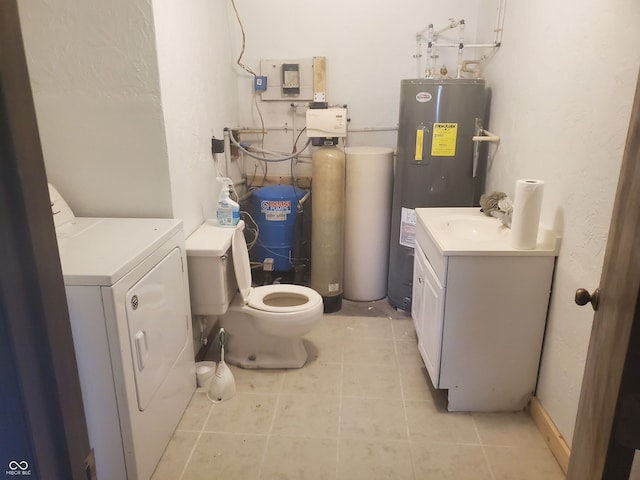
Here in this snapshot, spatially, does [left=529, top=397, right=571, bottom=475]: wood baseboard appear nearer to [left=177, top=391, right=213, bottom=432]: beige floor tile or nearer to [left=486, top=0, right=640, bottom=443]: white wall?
[left=486, top=0, right=640, bottom=443]: white wall

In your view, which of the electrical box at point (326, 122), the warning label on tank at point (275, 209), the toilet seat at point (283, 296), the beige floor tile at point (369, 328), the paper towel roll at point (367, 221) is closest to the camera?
the toilet seat at point (283, 296)

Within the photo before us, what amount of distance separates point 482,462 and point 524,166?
4.36 feet

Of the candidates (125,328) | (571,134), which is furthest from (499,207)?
(125,328)

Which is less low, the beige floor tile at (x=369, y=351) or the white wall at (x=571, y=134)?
the white wall at (x=571, y=134)

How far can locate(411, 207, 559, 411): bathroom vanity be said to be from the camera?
195 centimetres

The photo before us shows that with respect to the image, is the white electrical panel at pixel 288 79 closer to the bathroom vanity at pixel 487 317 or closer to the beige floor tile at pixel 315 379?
the bathroom vanity at pixel 487 317

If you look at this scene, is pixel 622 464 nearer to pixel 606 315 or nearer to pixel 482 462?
pixel 606 315

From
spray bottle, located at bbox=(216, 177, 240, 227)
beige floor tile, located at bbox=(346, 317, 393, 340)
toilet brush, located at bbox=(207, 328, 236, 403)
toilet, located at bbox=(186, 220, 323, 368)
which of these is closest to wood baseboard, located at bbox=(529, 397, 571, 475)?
beige floor tile, located at bbox=(346, 317, 393, 340)

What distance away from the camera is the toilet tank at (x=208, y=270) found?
2.15m

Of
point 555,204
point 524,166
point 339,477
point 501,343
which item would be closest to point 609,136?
point 555,204

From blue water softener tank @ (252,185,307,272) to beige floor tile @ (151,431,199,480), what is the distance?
4.86 feet

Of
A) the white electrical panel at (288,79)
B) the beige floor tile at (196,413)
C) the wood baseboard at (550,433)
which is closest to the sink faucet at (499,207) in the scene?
Result: the wood baseboard at (550,433)

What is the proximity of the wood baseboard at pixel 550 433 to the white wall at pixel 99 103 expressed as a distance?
181 cm

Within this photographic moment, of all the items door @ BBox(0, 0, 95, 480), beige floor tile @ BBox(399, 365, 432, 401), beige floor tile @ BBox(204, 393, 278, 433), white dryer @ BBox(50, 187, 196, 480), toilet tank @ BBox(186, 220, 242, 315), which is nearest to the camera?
door @ BBox(0, 0, 95, 480)
